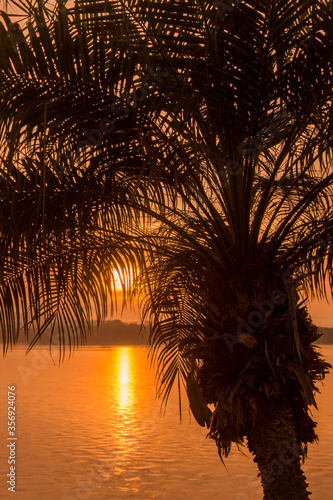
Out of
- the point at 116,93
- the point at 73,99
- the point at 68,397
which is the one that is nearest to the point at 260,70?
the point at 116,93

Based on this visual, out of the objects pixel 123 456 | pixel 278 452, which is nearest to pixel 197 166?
pixel 278 452

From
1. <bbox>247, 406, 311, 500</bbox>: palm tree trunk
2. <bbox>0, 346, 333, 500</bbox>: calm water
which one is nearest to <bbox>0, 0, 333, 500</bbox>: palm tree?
<bbox>247, 406, 311, 500</bbox>: palm tree trunk

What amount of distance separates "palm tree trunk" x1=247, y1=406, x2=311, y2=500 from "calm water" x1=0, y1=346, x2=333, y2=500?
181 cm

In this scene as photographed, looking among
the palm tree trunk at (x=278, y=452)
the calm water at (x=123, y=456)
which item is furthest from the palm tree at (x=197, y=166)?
the calm water at (x=123, y=456)

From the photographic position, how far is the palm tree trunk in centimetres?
430

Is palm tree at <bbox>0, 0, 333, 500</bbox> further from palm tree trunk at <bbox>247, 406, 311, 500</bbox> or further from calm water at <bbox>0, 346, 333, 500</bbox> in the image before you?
calm water at <bbox>0, 346, 333, 500</bbox>

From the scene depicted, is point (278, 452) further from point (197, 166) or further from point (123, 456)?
point (123, 456)

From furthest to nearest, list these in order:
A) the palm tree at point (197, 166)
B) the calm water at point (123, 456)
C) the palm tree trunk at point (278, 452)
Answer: the calm water at point (123, 456) < the palm tree trunk at point (278, 452) < the palm tree at point (197, 166)

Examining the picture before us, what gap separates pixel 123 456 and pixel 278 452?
1173 centimetres

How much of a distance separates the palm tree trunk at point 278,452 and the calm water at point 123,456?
71.4 inches

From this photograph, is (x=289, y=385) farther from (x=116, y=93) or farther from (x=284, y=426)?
(x=116, y=93)

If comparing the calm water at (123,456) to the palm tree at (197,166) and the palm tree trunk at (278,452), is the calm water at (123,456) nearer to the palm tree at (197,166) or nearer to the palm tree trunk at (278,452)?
the palm tree at (197,166)

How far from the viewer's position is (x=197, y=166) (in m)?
4.48

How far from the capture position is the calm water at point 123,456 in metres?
12.0
